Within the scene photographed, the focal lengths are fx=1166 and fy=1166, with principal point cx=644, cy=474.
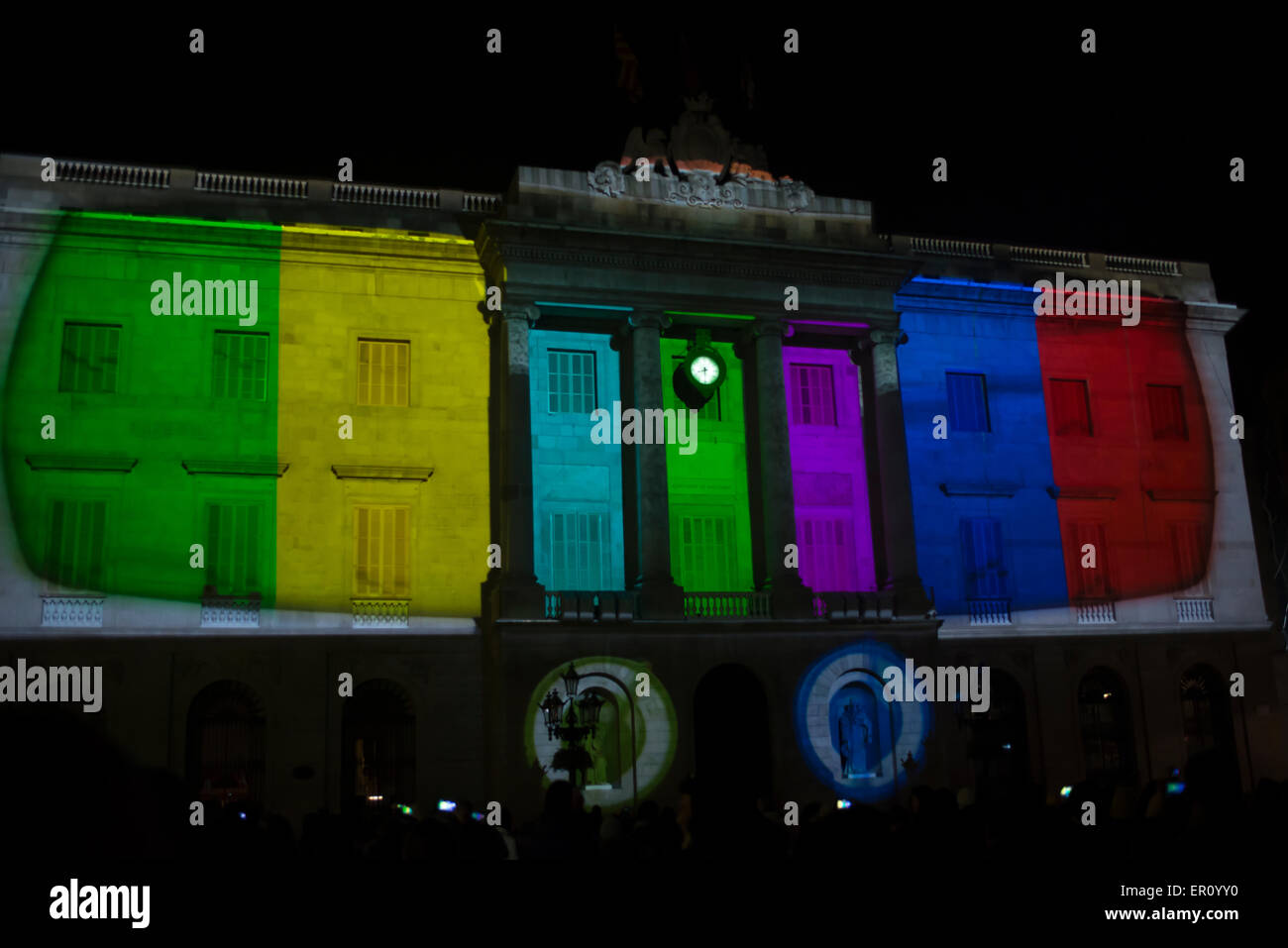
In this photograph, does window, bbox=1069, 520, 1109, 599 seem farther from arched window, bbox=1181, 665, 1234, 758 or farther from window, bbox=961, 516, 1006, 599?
arched window, bbox=1181, 665, 1234, 758

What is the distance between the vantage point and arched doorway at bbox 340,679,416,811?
27703 mm

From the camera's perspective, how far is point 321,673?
2744 centimetres

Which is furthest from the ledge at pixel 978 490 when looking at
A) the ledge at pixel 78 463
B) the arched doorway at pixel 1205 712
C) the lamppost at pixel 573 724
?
the ledge at pixel 78 463

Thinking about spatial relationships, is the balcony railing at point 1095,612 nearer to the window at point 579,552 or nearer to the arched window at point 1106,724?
the arched window at point 1106,724

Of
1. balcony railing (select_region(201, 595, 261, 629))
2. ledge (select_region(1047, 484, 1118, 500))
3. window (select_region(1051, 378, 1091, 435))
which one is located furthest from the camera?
window (select_region(1051, 378, 1091, 435))

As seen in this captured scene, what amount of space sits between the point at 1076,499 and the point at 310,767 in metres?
22.6

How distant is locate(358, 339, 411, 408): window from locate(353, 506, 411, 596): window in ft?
9.45

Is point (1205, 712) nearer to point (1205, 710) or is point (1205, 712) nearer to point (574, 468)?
point (1205, 710)

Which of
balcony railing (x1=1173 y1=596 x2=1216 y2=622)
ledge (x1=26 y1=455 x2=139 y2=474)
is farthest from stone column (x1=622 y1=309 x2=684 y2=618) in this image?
balcony railing (x1=1173 y1=596 x2=1216 y2=622)

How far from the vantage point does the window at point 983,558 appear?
32.9 m

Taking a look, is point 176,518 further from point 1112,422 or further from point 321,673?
point 1112,422
